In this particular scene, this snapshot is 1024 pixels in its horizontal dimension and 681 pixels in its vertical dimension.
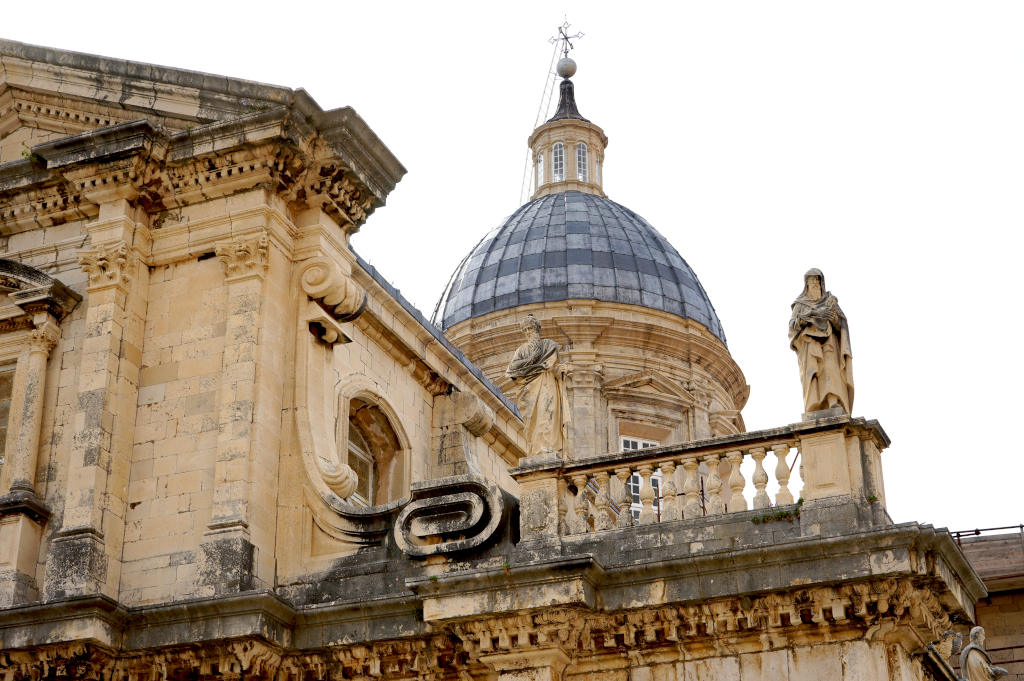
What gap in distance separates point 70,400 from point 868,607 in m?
7.24

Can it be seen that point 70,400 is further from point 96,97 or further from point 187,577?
point 96,97

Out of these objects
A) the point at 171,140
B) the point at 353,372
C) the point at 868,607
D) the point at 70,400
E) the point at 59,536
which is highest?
the point at 171,140

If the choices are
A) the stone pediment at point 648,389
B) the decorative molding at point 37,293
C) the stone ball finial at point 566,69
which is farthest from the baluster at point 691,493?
the stone ball finial at point 566,69

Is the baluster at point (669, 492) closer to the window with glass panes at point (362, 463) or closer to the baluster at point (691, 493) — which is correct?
the baluster at point (691, 493)

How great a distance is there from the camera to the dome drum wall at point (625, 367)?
25734mm

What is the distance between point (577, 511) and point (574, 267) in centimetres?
1607

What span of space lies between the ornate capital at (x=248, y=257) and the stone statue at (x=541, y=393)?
2.61 metres

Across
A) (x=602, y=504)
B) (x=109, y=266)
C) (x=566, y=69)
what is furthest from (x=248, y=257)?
(x=566, y=69)

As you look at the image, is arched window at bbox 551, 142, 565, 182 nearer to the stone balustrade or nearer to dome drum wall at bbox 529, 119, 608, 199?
dome drum wall at bbox 529, 119, 608, 199

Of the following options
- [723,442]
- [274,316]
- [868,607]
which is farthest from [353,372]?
[868,607]

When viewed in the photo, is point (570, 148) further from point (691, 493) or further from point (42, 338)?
point (691, 493)

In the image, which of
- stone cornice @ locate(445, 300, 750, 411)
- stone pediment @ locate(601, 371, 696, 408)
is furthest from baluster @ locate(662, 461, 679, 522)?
stone cornice @ locate(445, 300, 750, 411)

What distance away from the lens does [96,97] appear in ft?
49.9

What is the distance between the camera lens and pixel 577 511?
12.1 m
